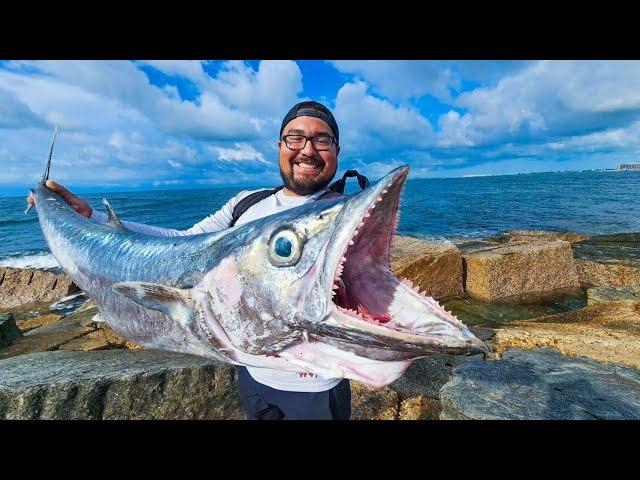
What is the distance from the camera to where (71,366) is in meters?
2.91

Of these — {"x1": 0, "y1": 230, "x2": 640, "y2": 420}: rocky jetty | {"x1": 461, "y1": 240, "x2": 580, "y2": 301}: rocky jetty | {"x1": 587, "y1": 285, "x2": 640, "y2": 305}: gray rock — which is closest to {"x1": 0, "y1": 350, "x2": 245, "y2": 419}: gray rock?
{"x1": 0, "y1": 230, "x2": 640, "y2": 420}: rocky jetty

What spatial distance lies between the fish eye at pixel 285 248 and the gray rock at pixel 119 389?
6.12 feet

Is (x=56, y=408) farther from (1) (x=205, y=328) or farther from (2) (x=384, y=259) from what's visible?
(2) (x=384, y=259)

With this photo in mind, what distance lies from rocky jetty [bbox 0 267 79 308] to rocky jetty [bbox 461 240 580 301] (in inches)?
382

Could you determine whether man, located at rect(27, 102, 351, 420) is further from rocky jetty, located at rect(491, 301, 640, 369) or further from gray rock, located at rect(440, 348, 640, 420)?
rocky jetty, located at rect(491, 301, 640, 369)

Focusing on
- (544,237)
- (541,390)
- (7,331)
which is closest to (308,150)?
(541,390)

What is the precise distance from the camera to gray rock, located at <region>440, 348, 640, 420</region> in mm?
2334

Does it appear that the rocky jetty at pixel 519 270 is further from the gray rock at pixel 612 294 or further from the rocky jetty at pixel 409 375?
the gray rock at pixel 612 294

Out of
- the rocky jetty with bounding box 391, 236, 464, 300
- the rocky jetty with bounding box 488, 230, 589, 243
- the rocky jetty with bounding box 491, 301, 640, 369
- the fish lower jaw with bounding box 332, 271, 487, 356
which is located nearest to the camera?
the fish lower jaw with bounding box 332, 271, 487, 356

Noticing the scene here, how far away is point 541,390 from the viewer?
255cm

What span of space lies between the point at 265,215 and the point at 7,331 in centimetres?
429

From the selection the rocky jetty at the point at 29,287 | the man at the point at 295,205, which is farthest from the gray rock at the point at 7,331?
the rocky jetty at the point at 29,287
